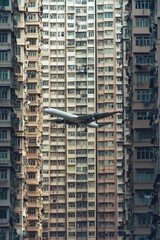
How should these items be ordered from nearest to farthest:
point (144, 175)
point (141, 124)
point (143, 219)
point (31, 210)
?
point (144, 175)
point (143, 219)
point (141, 124)
point (31, 210)

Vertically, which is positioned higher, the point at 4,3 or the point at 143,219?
the point at 4,3

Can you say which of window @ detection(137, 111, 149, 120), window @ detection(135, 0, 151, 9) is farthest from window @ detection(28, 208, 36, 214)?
window @ detection(135, 0, 151, 9)

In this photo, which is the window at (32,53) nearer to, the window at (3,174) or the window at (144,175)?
the window at (144,175)

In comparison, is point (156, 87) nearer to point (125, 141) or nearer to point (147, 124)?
point (147, 124)

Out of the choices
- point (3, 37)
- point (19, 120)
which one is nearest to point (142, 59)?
point (19, 120)

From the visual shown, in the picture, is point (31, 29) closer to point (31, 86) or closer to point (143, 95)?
point (31, 86)

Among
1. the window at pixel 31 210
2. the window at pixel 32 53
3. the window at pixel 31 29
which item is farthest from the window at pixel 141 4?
the window at pixel 31 210
